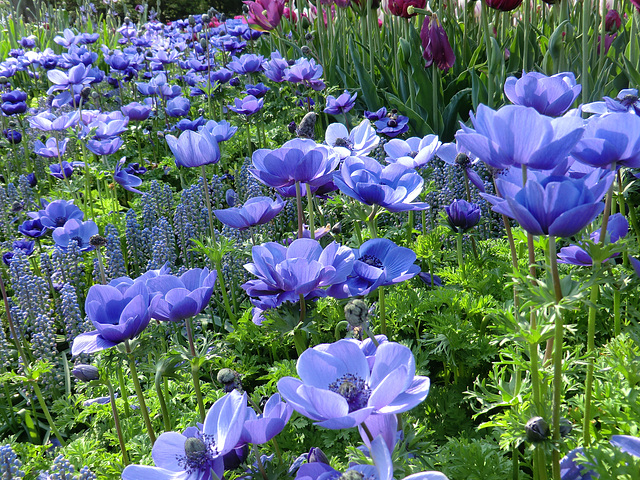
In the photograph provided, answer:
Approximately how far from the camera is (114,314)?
1.11m

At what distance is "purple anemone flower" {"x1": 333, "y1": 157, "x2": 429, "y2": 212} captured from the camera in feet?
4.03

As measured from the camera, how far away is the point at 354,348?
0.85 m

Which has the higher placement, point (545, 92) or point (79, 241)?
point (545, 92)

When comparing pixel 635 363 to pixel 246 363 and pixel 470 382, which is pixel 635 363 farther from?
pixel 246 363

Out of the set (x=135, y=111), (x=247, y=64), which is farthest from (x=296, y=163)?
(x=247, y=64)

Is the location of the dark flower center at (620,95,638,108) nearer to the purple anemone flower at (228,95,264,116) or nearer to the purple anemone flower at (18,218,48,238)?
the purple anemone flower at (228,95,264,116)

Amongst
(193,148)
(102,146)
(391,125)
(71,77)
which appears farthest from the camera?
(71,77)

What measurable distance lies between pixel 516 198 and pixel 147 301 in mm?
705

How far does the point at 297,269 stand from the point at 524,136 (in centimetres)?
49

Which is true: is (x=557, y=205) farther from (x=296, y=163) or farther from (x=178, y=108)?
(x=178, y=108)

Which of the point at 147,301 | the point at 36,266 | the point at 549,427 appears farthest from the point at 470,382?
the point at 36,266

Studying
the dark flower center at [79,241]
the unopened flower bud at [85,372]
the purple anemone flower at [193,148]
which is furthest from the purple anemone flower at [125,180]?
the unopened flower bud at [85,372]

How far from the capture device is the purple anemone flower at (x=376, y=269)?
3.81 feet

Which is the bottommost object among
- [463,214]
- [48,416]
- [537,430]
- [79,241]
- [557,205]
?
[48,416]
